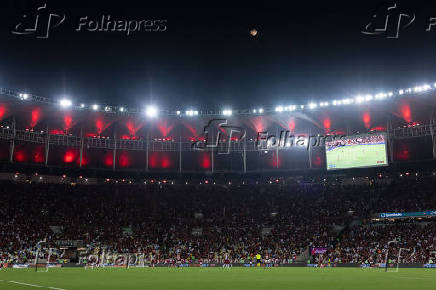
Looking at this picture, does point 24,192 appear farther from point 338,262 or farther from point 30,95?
point 338,262

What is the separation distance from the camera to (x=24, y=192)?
2436 inches

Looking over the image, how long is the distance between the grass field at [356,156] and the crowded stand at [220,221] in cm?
722

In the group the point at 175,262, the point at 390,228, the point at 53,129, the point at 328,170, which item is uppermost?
the point at 53,129

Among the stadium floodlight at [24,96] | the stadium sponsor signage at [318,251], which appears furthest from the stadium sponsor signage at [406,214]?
the stadium floodlight at [24,96]

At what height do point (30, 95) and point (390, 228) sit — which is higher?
point (30, 95)

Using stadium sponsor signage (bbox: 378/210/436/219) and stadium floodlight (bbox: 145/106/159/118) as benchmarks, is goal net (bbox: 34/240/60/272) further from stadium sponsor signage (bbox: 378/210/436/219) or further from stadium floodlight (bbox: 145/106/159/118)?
stadium sponsor signage (bbox: 378/210/436/219)

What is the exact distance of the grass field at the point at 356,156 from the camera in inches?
2384

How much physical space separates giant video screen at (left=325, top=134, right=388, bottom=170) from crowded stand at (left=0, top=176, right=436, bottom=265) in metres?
7.28

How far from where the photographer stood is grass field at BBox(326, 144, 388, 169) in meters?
60.6

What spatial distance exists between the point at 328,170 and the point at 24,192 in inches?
1781

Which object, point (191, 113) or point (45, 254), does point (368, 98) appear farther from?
point (45, 254)

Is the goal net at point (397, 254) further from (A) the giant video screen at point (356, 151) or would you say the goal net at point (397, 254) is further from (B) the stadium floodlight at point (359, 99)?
(B) the stadium floodlight at point (359, 99)

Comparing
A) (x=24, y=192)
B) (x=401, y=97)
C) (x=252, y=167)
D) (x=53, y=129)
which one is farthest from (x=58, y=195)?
(x=401, y=97)

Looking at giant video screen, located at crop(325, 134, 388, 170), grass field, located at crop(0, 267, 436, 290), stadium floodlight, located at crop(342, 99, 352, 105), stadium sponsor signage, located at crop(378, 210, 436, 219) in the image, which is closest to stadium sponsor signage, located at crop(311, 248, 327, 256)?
stadium sponsor signage, located at crop(378, 210, 436, 219)
